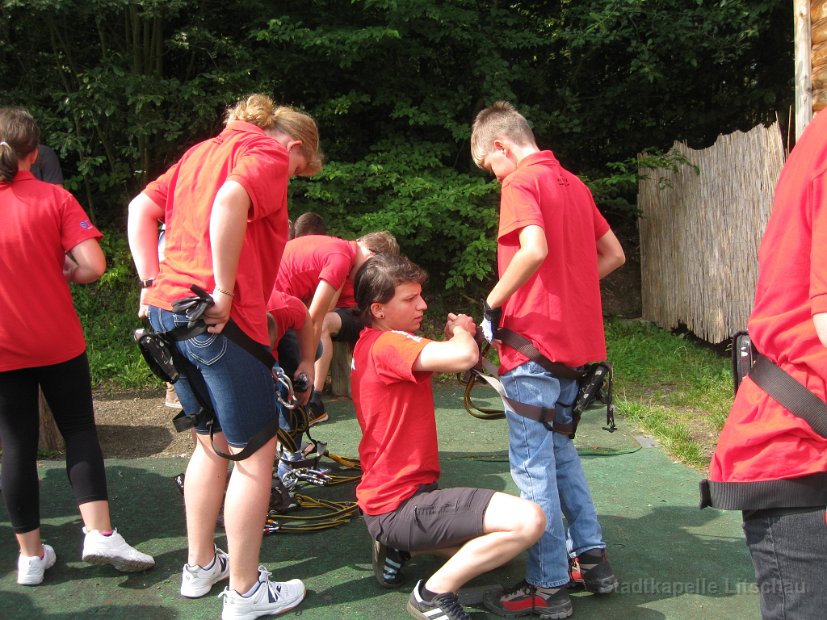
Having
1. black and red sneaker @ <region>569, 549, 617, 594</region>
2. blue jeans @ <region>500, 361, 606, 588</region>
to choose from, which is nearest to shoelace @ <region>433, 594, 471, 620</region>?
blue jeans @ <region>500, 361, 606, 588</region>

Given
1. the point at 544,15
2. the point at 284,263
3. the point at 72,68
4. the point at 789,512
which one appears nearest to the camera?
the point at 789,512

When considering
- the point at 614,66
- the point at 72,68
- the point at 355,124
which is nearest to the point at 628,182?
the point at 614,66

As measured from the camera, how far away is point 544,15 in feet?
32.2

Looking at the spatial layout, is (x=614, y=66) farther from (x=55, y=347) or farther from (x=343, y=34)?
(x=55, y=347)

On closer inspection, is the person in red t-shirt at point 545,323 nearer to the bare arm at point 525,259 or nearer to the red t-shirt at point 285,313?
the bare arm at point 525,259

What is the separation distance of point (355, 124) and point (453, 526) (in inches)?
289

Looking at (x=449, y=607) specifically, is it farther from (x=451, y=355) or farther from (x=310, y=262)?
(x=310, y=262)

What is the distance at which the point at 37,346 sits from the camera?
2.96 m

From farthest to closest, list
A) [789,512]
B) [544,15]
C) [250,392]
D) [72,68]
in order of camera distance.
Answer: [544,15]
[72,68]
[250,392]
[789,512]

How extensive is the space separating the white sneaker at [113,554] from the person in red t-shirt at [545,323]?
1409 mm

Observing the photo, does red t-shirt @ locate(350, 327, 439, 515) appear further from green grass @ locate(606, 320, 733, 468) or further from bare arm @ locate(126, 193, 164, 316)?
green grass @ locate(606, 320, 733, 468)

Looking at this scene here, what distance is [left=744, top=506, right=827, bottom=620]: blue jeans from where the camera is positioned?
1.61 metres

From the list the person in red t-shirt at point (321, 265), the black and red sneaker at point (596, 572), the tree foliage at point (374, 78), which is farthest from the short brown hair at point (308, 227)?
the black and red sneaker at point (596, 572)

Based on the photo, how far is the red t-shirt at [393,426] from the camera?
2.77m
